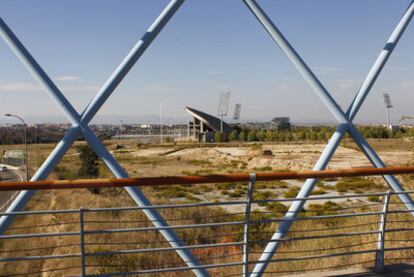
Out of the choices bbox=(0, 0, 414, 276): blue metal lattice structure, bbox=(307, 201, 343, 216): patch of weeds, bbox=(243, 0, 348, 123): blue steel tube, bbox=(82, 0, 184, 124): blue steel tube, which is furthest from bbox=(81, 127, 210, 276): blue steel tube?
bbox=(307, 201, 343, 216): patch of weeds

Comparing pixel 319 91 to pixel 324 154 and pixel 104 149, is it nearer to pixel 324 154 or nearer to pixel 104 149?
pixel 324 154

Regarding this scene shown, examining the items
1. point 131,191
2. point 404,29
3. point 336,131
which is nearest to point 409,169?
point 336,131

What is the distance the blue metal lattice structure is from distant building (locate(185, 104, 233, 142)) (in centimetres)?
7432

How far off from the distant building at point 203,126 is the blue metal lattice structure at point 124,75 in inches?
2926

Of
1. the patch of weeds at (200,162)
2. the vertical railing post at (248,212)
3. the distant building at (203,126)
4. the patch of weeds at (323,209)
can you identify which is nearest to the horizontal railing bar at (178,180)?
the vertical railing post at (248,212)

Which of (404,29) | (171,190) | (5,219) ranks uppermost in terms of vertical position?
(404,29)

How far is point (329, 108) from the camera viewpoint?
3.03m

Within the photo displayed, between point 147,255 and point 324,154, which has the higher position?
point 324,154

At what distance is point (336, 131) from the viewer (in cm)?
302

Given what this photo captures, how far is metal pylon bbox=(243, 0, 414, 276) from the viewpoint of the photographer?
9.35 feet

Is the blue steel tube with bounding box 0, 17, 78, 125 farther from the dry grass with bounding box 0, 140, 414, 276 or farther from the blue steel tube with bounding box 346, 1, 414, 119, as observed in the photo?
the blue steel tube with bounding box 346, 1, 414, 119

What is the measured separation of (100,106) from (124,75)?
26 centimetres

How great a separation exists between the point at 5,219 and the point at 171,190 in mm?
22376

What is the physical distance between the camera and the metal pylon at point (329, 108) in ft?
9.35
